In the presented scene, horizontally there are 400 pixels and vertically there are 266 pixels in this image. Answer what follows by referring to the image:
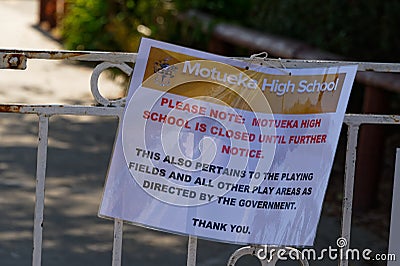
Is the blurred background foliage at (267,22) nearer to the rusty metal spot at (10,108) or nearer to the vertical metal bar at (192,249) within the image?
the vertical metal bar at (192,249)

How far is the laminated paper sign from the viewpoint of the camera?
10.7 ft

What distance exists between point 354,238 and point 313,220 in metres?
2.74

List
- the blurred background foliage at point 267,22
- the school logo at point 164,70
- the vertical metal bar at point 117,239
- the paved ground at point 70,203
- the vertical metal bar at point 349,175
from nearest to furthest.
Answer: the school logo at point 164,70 < the vertical metal bar at point 117,239 < the vertical metal bar at point 349,175 < the paved ground at point 70,203 < the blurred background foliage at point 267,22

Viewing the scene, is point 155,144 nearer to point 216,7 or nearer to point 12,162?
point 12,162

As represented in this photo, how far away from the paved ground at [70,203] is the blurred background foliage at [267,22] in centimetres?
90

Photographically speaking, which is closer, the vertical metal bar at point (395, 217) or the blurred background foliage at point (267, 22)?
the vertical metal bar at point (395, 217)

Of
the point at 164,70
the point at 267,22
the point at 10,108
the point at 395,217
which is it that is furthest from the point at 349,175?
the point at 267,22

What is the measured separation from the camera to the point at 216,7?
9.53 m

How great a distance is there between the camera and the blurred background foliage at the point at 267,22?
7.34 m

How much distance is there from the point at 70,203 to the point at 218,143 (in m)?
3.34

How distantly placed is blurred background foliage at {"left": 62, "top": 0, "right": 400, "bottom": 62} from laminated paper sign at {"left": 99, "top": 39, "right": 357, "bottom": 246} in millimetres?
4128

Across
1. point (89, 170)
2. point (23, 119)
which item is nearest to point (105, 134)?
point (23, 119)

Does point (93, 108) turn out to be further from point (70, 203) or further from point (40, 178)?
point (70, 203)

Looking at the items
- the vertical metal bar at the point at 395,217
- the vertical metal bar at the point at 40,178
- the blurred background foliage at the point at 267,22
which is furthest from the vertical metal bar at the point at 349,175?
the blurred background foliage at the point at 267,22
